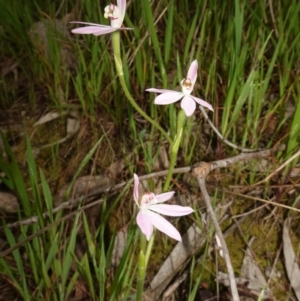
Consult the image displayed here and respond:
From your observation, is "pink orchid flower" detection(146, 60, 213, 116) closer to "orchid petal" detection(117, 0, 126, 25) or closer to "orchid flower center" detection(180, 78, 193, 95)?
"orchid flower center" detection(180, 78, 193, 95)

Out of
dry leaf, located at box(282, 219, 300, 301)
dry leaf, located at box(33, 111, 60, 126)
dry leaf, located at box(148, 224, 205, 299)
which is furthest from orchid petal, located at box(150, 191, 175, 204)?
dry leaf, located at box(33, 111, 60, 126)

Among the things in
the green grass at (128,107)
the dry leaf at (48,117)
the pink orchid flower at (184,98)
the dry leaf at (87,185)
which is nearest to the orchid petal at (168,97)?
the pink orchid flower at (184,98)

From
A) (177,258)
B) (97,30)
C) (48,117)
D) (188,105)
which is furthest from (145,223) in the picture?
(48,117)

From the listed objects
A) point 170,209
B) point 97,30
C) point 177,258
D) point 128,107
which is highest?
point 97,30

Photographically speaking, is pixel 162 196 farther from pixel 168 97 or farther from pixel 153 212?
pixel 168 97

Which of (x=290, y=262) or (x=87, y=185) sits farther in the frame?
(x=87, y=185)

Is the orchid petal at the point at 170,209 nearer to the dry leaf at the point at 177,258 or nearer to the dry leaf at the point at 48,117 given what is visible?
the dry leaf at the point at 177,258

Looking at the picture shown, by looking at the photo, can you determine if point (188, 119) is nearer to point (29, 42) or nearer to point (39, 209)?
point (39, 209)
